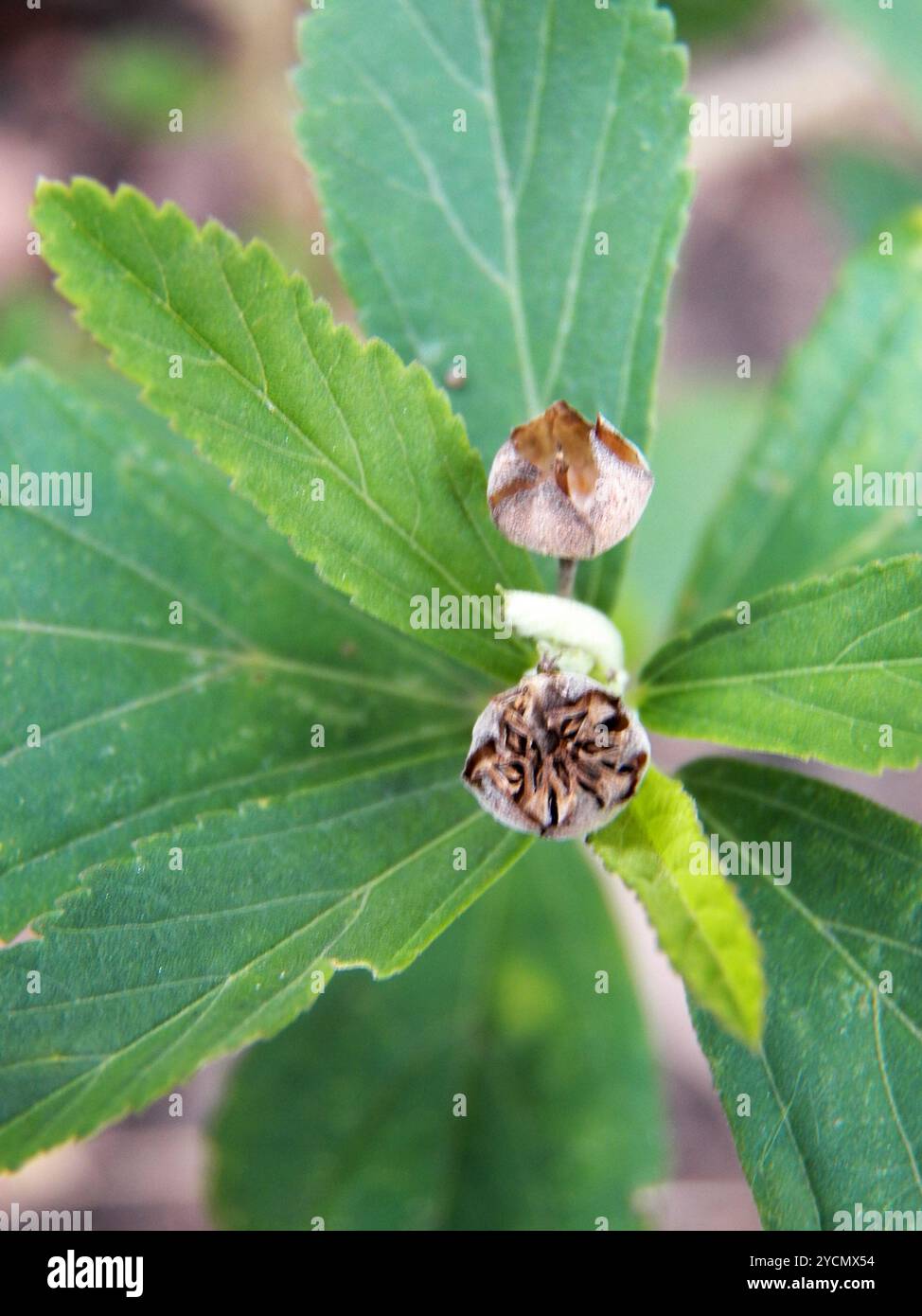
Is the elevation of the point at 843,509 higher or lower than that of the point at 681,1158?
higher

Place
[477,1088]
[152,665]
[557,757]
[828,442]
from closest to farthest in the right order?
[557,757] → [152,665] → [828,442] → [477,1088]

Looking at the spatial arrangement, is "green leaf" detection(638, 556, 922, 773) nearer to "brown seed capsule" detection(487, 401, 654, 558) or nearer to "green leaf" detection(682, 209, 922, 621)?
"brown seed capsule" detection(487, 401, 654, 558)

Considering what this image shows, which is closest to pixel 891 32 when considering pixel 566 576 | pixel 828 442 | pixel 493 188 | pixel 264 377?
pixel 828 442

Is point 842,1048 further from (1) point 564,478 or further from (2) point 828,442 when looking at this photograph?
(2) point 828,442

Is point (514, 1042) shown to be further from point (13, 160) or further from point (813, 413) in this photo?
point (13, 160)

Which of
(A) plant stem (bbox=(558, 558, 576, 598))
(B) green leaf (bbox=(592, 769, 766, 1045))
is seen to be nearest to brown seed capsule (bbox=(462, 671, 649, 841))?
(B) green leaf (bbox=(592, 769, 766, 1045))

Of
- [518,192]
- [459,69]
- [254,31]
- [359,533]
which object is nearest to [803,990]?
[359,533]
